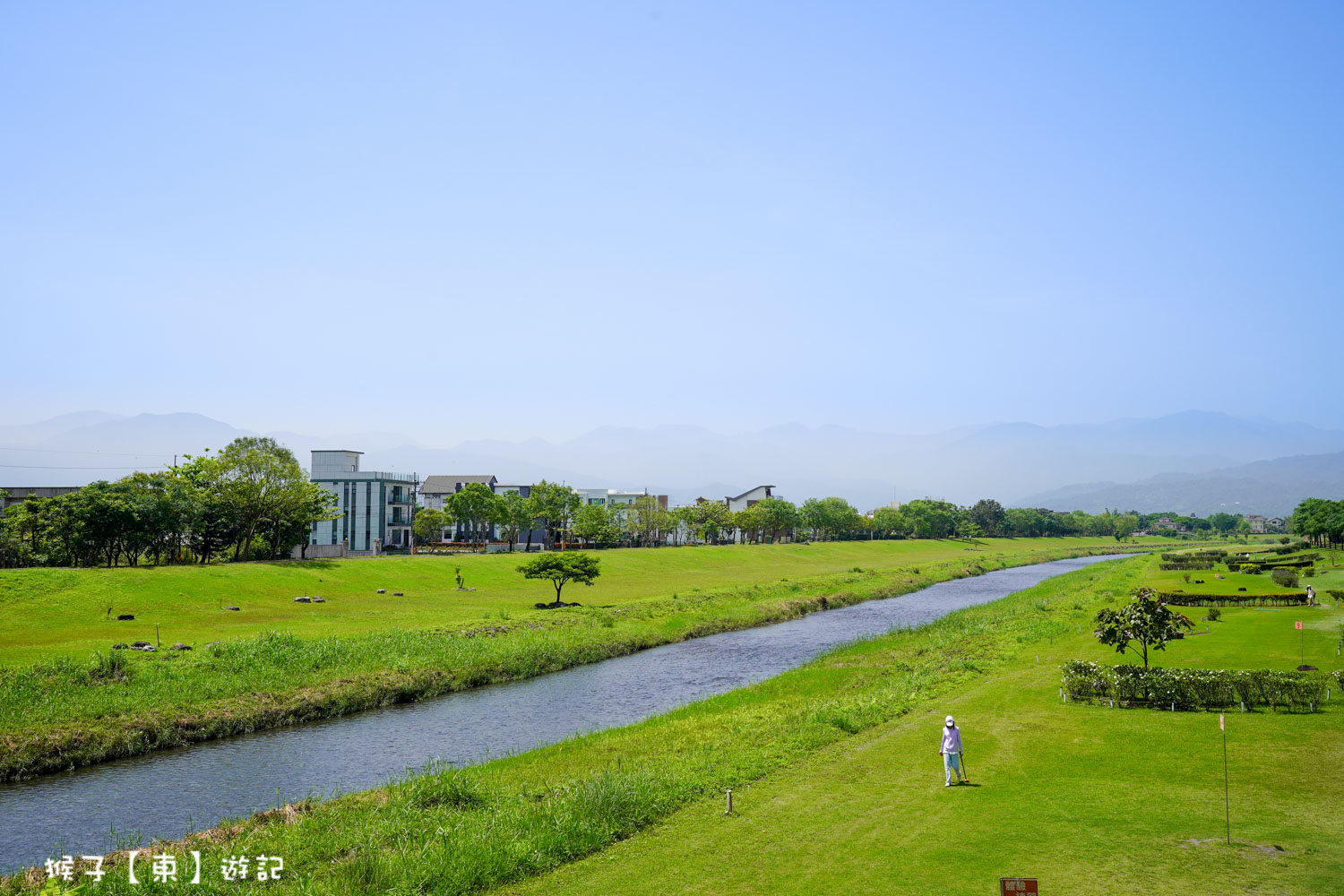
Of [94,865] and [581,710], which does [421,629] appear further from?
[94,865]

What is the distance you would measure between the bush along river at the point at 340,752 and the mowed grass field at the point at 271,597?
1185cm

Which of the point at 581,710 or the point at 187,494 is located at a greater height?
the point at 187,494

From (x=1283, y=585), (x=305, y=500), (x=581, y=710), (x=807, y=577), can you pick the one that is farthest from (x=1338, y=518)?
(x=305, y=500)

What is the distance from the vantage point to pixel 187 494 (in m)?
76.4

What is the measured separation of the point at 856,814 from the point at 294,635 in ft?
120

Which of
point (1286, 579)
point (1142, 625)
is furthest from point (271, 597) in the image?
point (1286, 579)

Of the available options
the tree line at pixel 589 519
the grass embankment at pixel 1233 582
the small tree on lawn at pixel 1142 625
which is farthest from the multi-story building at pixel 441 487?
the small tree on lawn at pixel 1142 625

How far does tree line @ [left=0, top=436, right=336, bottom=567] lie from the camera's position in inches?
2672

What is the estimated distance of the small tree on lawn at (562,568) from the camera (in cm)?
6994

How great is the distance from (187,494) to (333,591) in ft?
62.2

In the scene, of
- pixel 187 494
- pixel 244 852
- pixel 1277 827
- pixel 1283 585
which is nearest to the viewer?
pixel 1277 827

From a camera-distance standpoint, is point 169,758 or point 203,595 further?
point 203,595

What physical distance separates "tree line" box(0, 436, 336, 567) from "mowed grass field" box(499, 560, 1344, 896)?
66675 millimetres

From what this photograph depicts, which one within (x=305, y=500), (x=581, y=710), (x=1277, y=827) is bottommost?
(x=581, y=710)
